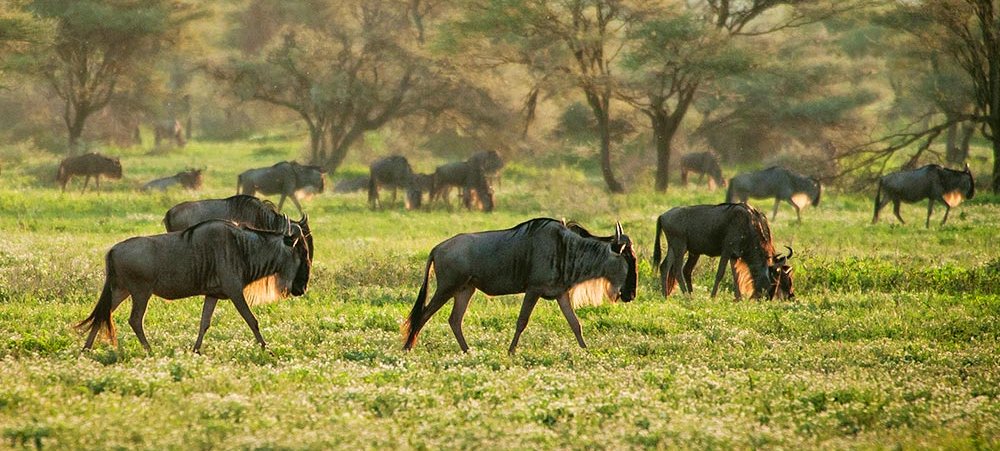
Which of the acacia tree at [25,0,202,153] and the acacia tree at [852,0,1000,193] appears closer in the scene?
the acacia tree at [852,0,1000,193]

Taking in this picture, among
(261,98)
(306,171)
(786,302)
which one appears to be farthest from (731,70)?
(786,302)

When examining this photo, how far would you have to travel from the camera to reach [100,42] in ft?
125

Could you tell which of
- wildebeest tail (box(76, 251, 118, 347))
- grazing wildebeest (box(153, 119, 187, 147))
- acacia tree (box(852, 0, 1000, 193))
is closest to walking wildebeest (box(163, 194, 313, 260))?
wildebeest tail (box(76, 251, 118, 347))

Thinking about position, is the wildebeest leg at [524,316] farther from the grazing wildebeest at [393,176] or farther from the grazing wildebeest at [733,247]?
the grazing wildebeest at [393,176]

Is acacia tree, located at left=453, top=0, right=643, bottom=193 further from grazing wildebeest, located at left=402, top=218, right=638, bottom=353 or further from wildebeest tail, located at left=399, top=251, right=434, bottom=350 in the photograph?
wildebeest tail, located at left=399, top=251, right=434, bottom=350

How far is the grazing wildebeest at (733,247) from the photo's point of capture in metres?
15.1

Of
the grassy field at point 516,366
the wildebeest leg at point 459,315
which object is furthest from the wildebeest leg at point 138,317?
the wildebeest leg at point 459,315

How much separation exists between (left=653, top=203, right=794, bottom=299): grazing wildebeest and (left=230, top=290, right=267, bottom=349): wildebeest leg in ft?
20.8

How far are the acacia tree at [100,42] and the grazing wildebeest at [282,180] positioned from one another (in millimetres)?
11236

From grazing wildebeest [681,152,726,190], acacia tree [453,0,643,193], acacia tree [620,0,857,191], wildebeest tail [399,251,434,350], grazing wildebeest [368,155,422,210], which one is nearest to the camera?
wildebeest tail [399,251,434,350]

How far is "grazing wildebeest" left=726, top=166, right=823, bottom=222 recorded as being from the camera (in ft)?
92.3

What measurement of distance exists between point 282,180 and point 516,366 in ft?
61.7

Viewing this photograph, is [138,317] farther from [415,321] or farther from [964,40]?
[964,40]

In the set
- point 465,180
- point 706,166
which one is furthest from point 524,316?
point 706,166
